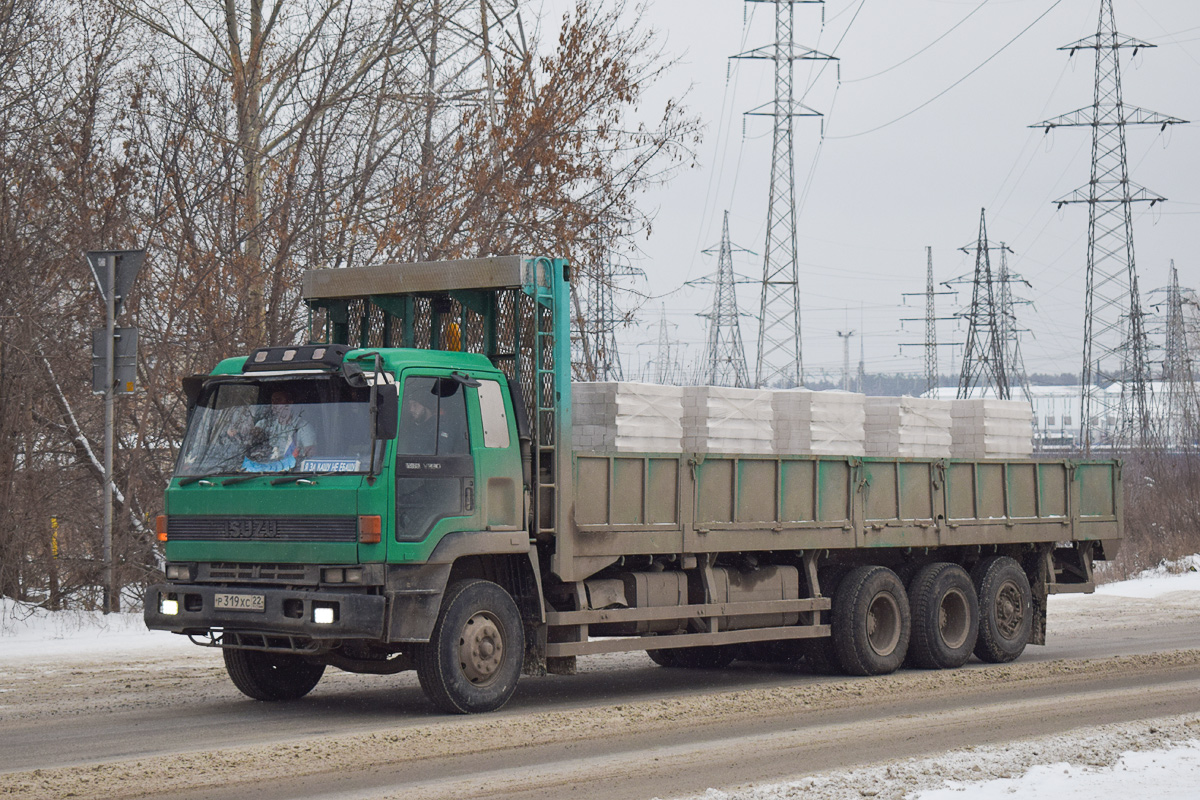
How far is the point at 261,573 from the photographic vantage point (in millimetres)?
9820

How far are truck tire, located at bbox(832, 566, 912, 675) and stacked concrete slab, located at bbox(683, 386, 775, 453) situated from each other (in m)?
1.66

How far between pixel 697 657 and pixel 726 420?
3335 mm

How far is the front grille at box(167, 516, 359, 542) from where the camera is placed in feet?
31.4

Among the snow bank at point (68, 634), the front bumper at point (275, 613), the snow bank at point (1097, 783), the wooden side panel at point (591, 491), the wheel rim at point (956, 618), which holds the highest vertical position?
the wooden side panel at point (591, 491)

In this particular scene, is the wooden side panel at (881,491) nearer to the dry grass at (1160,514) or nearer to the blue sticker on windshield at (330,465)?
the blue sticker on windshield at (330,465)

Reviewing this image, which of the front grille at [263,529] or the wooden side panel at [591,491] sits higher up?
the wooden side panel at [591,491]

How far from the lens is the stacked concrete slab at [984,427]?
14.5 meters

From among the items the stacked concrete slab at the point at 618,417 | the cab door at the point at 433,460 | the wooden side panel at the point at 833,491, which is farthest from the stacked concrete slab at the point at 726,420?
the cab door at the point at 433,460

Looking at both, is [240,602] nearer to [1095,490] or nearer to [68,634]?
[68,634]

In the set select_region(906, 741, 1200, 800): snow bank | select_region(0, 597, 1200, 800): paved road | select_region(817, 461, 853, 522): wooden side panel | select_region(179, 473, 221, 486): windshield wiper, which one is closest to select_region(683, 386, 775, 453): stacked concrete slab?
select_region(817, 461, 853, 522): wooden side panel

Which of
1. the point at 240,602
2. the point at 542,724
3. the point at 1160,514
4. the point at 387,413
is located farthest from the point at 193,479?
the point at 1160,514

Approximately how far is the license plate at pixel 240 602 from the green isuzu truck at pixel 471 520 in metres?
0.02

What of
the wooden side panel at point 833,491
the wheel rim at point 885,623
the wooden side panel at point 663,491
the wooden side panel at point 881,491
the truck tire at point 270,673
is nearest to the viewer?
the truck tire at point 270,673

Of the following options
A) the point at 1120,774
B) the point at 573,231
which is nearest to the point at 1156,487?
the point at 573,231
